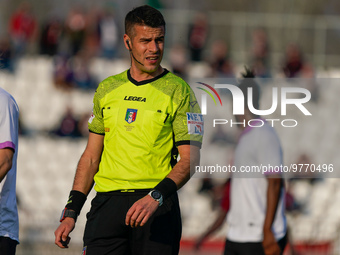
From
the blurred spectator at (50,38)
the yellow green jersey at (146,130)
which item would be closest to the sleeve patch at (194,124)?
the yellow green jersey at (146,130)

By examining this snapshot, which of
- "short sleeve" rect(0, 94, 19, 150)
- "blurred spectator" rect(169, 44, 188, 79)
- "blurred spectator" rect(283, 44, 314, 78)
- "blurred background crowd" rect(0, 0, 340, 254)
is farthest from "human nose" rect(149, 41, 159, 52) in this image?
"blurred spectator" rect(283, 44, 314, 78)

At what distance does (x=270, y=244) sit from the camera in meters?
5.73

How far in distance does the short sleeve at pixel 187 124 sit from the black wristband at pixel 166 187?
11.2 inches

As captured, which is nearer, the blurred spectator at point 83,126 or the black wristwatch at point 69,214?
the black wristwatch at point 69,214

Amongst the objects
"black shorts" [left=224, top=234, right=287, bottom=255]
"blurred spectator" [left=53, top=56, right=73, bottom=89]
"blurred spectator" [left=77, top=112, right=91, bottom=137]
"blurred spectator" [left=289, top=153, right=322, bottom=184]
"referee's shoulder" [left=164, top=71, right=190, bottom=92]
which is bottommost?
"blurred spectator" [left=289, top=153, right=322, bottom=184]

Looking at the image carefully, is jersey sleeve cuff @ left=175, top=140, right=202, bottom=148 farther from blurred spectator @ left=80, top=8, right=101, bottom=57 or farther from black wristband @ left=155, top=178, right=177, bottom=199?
blurred spectator @ left=80, top=8, right=101, bottom=57

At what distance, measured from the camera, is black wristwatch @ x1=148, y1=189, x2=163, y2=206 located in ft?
11.9

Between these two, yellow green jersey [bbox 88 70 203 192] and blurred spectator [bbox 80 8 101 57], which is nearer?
yellow green jersey [bbox 88 70 203 192]

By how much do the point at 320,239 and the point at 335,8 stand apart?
389 inches

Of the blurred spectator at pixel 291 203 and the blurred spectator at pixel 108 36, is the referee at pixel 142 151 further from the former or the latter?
the blurred spectator at pixel 108 36

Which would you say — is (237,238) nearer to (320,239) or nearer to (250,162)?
(250,162)

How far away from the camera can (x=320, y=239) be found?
31.4ft

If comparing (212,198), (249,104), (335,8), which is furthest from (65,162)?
(335,8)

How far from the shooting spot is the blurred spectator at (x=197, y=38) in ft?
40.0
